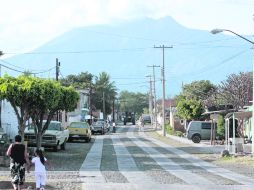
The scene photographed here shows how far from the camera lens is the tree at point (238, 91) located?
53.1 metres

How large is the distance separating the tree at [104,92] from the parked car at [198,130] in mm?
80931

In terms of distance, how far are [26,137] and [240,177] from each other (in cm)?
1611

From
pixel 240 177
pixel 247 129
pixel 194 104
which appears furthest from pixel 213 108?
pixel 240 177

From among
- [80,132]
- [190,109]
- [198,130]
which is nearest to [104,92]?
[190,109]

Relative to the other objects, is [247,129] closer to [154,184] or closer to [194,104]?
[194,104]

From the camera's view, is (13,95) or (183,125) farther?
(183,125)

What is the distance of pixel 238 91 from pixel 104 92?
3238 inches

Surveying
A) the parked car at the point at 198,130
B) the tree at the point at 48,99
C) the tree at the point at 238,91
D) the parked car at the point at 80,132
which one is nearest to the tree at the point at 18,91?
the tree at the point at 48,99

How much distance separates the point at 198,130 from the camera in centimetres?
5128

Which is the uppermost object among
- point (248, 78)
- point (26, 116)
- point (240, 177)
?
point (248, 78)

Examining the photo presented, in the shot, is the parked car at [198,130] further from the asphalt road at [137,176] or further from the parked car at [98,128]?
the parked car at [98,128]

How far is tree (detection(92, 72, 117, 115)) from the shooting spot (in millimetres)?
135625

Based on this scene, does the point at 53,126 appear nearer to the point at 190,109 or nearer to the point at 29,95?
the point at 29,95

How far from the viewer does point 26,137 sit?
3381 cm
